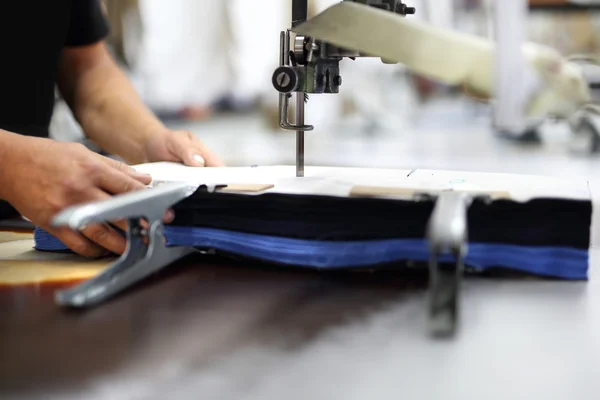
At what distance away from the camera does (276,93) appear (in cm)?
287

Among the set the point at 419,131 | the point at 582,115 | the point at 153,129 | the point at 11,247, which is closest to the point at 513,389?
the point at 11,247

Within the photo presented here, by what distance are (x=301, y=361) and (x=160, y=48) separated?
245 centimetres

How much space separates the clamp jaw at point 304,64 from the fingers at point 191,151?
0.72ft

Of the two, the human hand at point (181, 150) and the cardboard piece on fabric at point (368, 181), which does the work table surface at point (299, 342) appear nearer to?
the cardboard piece on fabric at point (368, 181)

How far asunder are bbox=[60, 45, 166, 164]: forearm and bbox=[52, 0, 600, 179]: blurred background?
2.81 feet

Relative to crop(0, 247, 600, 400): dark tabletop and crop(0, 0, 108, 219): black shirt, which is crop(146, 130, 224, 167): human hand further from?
crop(0, 247, 600, 400): dark tabletop

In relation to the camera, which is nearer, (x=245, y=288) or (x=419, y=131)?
(x=245, y=288)

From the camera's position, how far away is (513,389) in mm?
394

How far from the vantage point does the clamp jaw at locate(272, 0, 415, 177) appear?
27.9 inches

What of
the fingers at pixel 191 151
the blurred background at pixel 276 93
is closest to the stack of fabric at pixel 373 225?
the fingers at pixel 191 151

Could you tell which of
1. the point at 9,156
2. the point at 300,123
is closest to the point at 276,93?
the point at 300,123

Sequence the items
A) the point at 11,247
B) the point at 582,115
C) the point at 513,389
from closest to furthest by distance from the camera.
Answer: the point at 513,389 → the point at 11,247 → the point at 582,115

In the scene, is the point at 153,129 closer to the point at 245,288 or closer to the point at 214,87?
the point at 245,288

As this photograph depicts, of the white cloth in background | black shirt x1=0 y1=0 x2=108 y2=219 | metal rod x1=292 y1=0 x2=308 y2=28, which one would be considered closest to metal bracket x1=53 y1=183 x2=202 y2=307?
metal rod x1=292 y1=0 x2=308 y2=28
